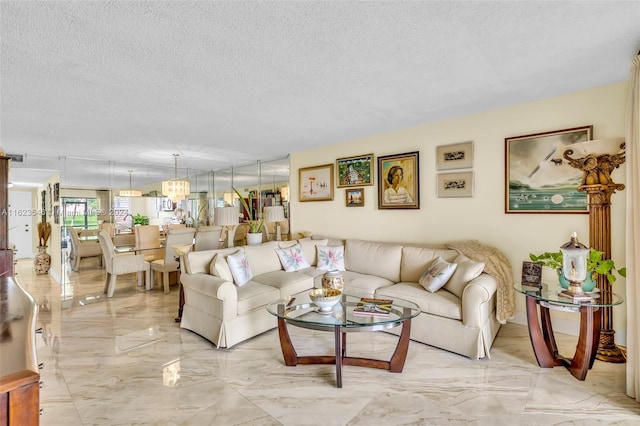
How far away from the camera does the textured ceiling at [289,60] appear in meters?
1.71

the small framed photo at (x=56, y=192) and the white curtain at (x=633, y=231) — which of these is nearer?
the white curtain at (x=633, y=231)

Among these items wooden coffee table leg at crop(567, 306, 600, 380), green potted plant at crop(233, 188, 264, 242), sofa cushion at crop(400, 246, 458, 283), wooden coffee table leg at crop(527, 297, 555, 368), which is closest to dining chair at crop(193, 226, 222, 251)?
green potted plant at crop(233, 188, 264, 242)

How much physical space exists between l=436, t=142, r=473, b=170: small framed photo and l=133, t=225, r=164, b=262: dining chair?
5.01 m

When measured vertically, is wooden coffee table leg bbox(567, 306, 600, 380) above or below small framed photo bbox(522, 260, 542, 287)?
below

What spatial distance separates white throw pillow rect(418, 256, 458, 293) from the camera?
9.97 feet

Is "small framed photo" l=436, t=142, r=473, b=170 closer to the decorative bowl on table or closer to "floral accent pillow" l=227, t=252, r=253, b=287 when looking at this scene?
the decorative bowl on table

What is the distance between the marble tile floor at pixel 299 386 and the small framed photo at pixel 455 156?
6.31 ft

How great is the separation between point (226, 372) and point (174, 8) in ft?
8.32

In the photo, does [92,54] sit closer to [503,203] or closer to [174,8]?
[174,8]

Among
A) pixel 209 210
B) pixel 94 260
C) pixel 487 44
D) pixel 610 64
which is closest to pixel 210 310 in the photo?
pixel 487 44

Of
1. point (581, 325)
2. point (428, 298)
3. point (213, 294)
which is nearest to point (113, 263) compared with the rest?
point (213, 294)

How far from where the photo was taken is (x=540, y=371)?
244 centimetres

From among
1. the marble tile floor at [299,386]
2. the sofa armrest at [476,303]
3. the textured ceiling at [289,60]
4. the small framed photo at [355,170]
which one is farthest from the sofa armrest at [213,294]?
the small framed photo at [355,170]

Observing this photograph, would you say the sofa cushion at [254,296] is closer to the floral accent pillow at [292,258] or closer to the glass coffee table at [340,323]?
the glass coffee table at [340,323]
